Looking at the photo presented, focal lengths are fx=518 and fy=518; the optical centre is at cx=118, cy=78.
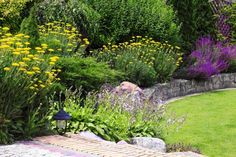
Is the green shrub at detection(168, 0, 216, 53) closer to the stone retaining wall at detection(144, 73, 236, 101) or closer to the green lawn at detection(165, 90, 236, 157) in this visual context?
the stone retaining wall at detection(144, 73, 236, 101)

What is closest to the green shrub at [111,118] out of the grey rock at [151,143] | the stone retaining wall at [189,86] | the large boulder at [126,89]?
the grey rock at [151,143]

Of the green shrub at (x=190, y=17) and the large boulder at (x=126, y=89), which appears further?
the green shrub at (x=190, y=17)

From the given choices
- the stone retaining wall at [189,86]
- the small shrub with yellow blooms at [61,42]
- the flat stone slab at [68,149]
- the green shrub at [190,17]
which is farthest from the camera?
the green shrub at [190,17]

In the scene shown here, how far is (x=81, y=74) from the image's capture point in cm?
807

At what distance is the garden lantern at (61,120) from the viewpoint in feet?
19.8

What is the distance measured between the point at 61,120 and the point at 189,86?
7634mm

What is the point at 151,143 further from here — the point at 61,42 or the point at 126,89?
the point at 61,42

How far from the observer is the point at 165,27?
44.1 feet

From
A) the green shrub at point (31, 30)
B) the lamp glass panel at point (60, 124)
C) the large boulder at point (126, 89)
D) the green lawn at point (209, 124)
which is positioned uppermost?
the green shrub at point (31, 30)

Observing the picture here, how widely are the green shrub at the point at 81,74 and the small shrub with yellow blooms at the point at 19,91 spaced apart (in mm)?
1880

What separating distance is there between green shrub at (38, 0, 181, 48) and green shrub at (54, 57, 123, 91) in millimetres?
3743

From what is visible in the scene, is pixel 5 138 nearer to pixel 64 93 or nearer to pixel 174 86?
pixel 64 93

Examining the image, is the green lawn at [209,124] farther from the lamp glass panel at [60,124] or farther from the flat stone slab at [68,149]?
the flat stone slab at [68,149]

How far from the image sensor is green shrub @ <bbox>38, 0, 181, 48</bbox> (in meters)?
12.1
